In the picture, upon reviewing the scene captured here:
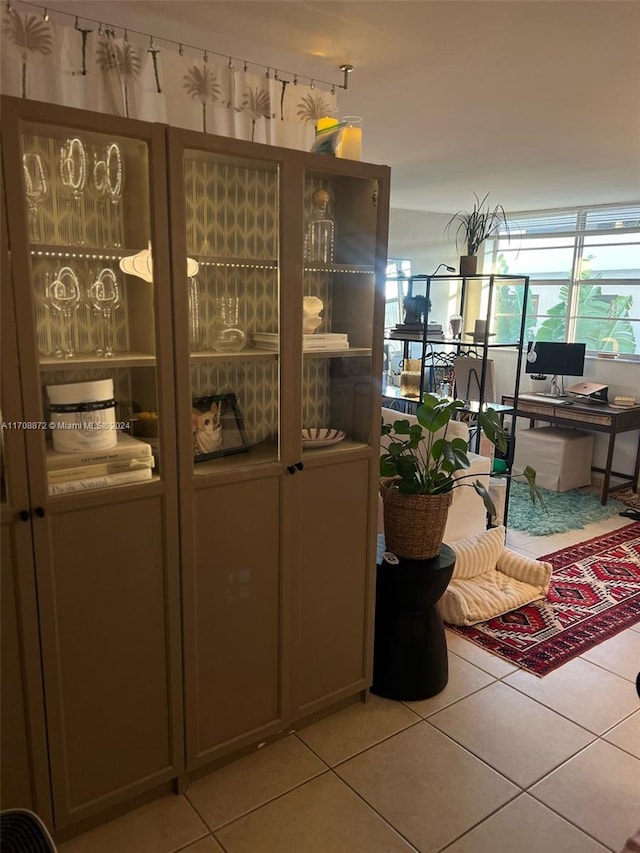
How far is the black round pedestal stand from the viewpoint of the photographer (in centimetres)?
247

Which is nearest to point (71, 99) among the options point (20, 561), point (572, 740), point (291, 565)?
point (20, 561)

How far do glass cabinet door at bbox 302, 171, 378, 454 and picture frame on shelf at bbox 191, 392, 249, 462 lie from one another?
9.2 inches

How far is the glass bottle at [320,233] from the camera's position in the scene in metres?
2.16

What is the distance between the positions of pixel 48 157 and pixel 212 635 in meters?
1.49

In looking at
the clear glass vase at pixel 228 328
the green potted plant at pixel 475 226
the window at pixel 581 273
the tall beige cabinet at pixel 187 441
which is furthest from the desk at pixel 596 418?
the clear glass vase at pixel 228 328

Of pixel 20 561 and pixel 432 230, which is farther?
pixel 432 230

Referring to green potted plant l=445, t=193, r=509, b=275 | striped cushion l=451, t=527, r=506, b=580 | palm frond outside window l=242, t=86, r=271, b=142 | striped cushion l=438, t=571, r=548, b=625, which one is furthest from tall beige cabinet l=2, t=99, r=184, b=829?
green potted plant l=445, t=193, r=509, b=275

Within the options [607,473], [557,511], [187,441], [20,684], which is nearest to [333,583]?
[187,441]

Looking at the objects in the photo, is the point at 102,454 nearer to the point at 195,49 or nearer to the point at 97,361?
the point at 97,361

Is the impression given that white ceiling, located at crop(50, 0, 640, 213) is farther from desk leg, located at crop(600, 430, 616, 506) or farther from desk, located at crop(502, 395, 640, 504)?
desk leg, located at crop(600, 430, 616, 506)

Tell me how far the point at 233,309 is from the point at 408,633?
56.0 inches

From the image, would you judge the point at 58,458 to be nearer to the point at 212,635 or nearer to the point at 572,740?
the point at 212,635

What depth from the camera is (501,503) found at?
4.07m

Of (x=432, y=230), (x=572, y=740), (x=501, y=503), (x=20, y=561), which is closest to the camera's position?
(x=20, y=561)
